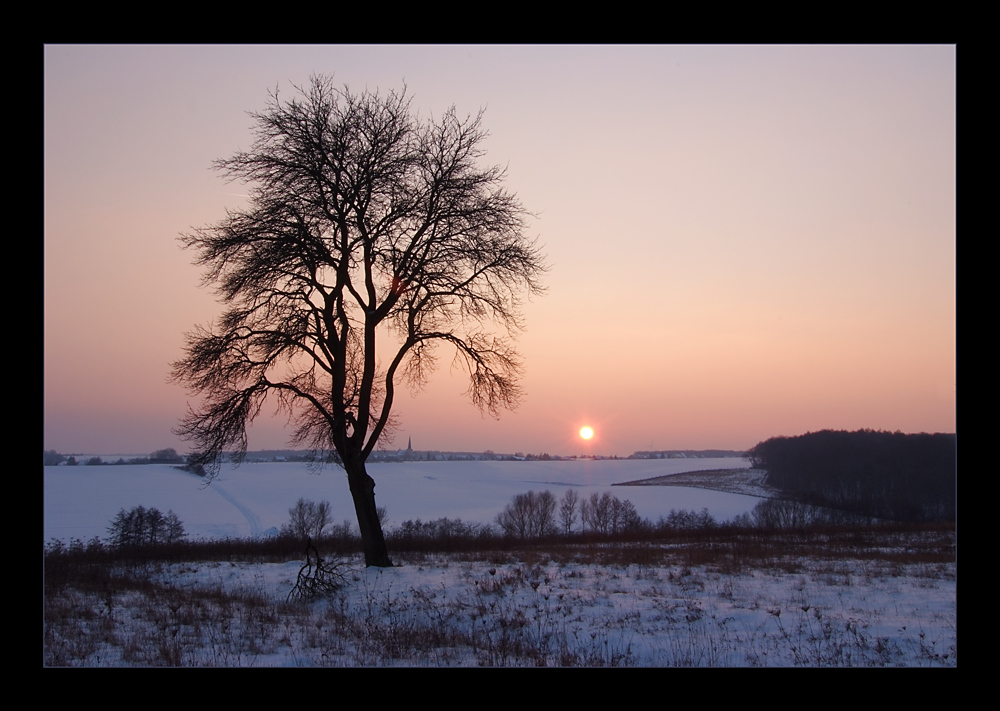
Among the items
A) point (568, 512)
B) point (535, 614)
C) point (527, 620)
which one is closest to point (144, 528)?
point (535, 614)

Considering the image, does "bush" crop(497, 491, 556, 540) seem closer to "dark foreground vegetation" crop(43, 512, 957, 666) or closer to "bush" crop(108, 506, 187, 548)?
"bush" crop(108, 506, 187, 548)

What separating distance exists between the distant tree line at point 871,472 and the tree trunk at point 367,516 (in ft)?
127

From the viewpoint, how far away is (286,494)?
52094 mm

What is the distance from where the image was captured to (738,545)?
19.8 meters

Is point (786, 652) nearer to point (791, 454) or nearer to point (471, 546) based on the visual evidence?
point (471, 546)

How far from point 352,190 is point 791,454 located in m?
53.4

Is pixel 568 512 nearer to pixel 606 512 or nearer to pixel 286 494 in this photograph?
pixel 606 512

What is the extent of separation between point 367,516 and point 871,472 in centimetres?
4738

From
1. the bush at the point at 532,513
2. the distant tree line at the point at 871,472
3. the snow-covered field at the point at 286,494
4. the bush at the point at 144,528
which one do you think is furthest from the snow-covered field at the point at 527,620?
the bush at the point at 532,513

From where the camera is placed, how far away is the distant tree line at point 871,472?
42.3 meters

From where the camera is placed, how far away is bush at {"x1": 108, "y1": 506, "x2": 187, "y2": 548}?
90.3 ft

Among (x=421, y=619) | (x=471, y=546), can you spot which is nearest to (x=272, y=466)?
(x=471, y=546)

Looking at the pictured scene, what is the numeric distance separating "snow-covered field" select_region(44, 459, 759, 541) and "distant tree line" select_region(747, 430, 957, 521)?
5.99 metres

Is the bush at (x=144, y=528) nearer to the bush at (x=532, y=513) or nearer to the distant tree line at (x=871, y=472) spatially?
the bush at (x=532, y=513)
